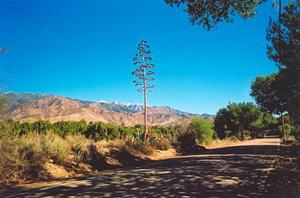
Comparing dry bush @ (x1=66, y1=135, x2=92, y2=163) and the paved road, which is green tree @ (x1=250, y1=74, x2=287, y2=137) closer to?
dry bush @ (x1=66, y1=135, x2=92, y2=163)

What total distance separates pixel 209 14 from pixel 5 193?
30.8 ft

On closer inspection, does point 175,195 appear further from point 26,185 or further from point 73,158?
point 73,158

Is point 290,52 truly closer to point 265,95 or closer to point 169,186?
point 169,186

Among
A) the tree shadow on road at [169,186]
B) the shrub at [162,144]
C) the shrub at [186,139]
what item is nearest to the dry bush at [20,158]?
the tree shadow on road at [169,186]

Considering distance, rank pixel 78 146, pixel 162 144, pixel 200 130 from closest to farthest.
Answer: pixel 78 146, pixel 162 144, pixel 200 130

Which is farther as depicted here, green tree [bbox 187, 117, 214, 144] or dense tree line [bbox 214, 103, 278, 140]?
dense tree line [bbox 214, 103, 278, 140]

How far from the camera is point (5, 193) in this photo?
1112 cm

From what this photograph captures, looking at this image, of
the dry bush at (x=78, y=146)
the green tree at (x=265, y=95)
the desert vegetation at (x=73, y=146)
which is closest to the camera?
the desert vegetation at (x=73, y=146)

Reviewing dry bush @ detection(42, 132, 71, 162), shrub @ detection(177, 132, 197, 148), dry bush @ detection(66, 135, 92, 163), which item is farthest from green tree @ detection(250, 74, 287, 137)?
dry bush @ detection(42, 132, 71, 162)

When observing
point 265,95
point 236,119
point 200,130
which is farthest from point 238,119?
point 200,130

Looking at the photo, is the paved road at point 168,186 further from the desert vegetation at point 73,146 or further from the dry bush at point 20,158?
the desert vegetation at point 73,146

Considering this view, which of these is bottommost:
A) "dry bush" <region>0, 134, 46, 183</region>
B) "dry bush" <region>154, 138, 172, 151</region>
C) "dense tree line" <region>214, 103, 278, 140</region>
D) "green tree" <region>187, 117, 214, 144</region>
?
"dry bush" <region>0, 134, 46, 183</region>

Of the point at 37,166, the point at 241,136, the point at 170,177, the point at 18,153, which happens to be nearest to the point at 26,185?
the point at 18,153

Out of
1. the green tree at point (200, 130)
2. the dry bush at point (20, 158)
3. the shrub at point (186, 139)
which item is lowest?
the dry bush at point (20, 158)
